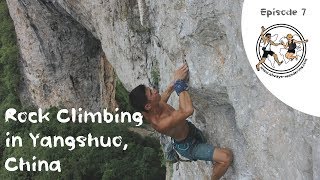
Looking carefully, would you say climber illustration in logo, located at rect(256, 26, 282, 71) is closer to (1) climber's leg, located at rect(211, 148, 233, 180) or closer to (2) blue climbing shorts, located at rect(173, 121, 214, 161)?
(1) climber's leg, located at rect(211, 148, 233, 180)

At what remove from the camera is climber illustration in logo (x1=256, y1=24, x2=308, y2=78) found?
346 cm

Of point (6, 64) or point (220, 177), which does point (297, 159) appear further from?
point (6, 64)

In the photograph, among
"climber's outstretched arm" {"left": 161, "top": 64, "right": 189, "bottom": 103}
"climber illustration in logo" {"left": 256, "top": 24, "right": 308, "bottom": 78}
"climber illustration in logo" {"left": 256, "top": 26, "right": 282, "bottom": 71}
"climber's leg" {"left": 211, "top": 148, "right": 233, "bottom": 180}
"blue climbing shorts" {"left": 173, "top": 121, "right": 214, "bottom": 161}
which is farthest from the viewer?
"climber's outstretched arm" {"left": 161, "top": 64, "right": 189, "bottom": 103}

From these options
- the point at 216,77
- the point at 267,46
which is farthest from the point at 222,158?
the point at 267,46

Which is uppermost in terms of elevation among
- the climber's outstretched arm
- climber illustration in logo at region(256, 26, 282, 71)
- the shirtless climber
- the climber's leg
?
climber illustration in logo at region(256, 26, 282, 71)

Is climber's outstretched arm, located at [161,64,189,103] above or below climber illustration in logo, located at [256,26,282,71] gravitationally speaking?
below

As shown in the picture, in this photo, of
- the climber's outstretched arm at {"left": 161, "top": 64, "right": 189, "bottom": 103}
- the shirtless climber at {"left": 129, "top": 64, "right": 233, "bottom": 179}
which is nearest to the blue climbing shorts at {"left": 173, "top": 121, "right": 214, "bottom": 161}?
the shirtless climber at {"left": 129, "top": 64, "right": 233, "bottom": 179}

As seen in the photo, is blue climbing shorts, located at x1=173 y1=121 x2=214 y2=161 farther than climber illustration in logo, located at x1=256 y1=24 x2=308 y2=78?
Yes

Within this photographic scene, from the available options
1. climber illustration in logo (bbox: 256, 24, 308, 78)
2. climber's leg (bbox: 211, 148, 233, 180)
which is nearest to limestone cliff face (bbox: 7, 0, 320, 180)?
climber's leg (bbox: 211, 148, 233, 180)

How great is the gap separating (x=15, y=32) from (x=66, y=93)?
257cm

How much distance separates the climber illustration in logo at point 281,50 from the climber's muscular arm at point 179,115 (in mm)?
956

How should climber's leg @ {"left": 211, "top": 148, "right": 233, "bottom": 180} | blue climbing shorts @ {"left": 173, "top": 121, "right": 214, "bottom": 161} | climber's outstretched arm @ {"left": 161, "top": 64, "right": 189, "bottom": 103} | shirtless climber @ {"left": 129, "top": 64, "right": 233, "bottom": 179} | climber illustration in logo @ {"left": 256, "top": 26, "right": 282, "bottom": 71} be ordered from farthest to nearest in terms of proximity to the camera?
climber's outstretched arm @ {"left": 161, "top": 64, "right": 189, "bottom": 103}
blue climbing shorts @ {"left": 173, "top": 121, "right": 214, "bottom": 161}
climber's leg @ {"left": 211, "top": 148, "right": 233, "bottom": 180}
shirtless climber @ {"left": 129, "top": 64, "right": 233, "bottom": 179}
climber illustration in logo @ {"left": 256, "top": 26, "right": 282, "bottom": 71}

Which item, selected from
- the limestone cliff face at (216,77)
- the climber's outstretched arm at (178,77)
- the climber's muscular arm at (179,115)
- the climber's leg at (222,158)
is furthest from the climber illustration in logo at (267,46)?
the climber's outstretched arm at (178,77)

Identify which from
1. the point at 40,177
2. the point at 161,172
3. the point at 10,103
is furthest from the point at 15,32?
the point at 161,172
